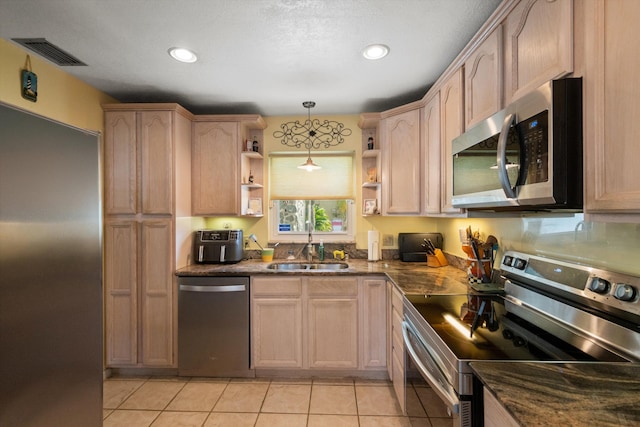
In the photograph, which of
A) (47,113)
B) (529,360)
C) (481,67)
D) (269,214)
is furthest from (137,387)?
(481,67)

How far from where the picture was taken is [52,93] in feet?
7.00

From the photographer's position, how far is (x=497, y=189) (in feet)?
4.26

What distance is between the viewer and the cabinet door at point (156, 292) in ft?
8.31

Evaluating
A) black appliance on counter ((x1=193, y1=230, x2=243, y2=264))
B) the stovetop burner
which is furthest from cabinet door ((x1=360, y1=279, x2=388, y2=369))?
black appliance on counter ((x1=193, y1=230, x2=243, y2=264))

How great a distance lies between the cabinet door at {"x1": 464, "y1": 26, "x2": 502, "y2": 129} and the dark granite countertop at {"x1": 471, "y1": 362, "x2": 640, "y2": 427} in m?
1.13

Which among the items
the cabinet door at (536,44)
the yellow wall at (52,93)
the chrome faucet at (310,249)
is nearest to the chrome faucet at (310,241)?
the chrome faucet at (310,249)

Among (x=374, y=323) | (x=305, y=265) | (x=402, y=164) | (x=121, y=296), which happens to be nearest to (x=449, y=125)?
(x=402, y=164)

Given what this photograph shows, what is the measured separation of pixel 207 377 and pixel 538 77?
117 inches

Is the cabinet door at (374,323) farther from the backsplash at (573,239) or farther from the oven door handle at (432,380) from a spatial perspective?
the backsplash at (573,239)

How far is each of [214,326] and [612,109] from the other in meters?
2.67

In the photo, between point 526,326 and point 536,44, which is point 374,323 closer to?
point 526,326

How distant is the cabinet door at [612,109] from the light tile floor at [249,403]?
1.40 meters

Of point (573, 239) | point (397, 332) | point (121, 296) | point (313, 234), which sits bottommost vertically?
point (397, 332)

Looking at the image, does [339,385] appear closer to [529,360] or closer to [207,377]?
[207,377]
